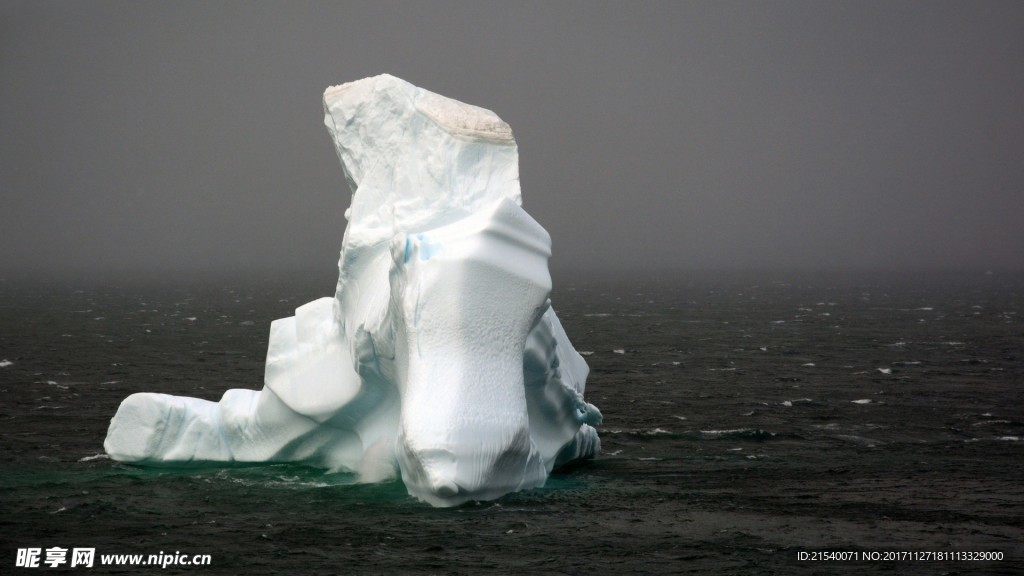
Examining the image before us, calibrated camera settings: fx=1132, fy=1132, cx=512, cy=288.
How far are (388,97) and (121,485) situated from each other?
727 centimetres

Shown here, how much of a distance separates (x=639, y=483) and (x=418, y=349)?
4.33 meters

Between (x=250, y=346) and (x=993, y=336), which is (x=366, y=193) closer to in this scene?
(x=250, y=346)

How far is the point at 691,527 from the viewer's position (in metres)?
14.7

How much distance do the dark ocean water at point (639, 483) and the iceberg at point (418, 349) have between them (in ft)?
1.71

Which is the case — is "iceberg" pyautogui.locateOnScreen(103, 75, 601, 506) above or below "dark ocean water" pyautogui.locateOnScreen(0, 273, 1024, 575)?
above

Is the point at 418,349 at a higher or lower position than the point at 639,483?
higher

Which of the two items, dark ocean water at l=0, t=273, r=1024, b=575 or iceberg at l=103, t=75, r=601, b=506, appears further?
iceberg at l=103, t=75, r=601, b=506

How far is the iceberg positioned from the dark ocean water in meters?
0.52

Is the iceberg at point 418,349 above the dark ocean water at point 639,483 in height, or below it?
above

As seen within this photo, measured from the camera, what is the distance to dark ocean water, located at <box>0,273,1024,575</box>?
13453mm

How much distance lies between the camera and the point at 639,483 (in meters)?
17.2

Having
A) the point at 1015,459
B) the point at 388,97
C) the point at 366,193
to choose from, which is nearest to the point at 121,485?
the point at 366,193

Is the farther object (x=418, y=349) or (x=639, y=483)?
(x=639, y=483)

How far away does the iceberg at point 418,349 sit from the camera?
14805mm
